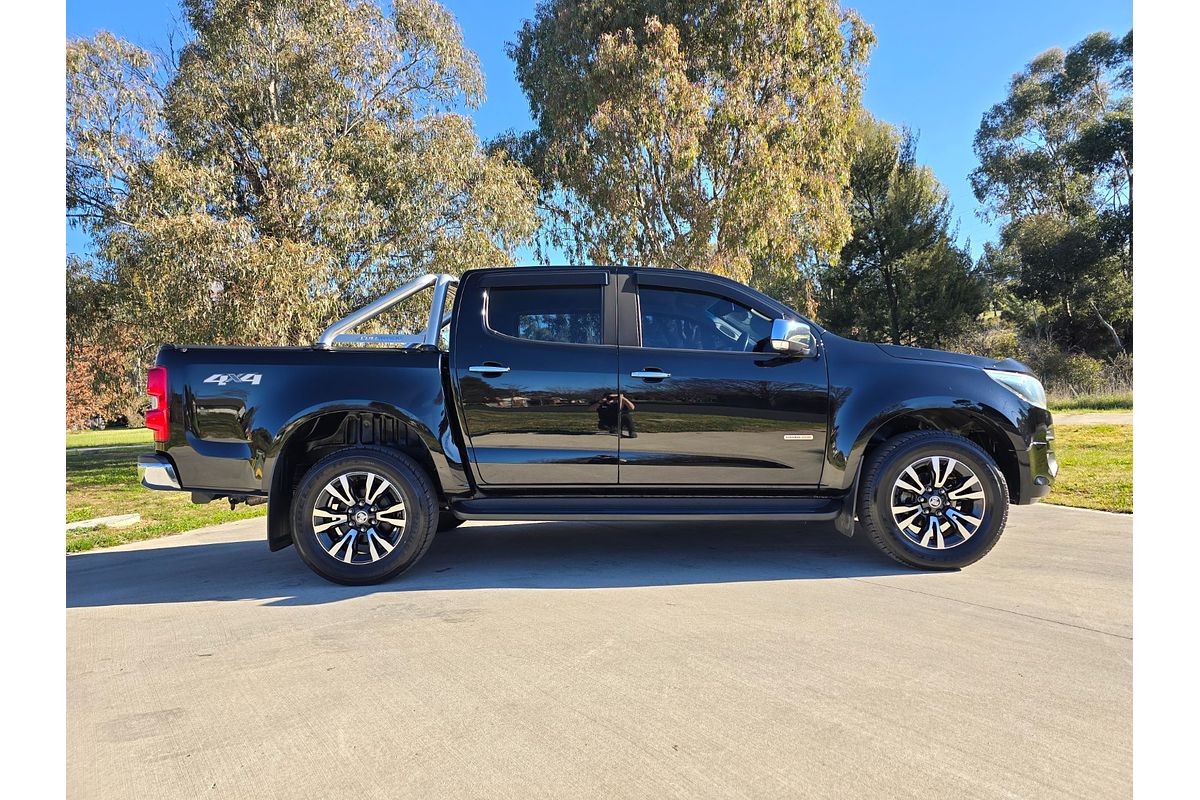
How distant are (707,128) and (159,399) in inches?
544

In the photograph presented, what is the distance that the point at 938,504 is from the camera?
15.4 feet

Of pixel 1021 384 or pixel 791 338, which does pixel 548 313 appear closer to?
pixel 791 338

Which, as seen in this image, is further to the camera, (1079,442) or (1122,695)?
(1079,442)

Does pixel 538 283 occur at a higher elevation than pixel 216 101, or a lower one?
lower

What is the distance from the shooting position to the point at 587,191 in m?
17.7

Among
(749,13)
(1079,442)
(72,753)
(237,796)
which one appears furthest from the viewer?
(749,13)

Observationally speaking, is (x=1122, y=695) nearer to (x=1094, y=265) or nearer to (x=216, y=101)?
(x=216, y=101)

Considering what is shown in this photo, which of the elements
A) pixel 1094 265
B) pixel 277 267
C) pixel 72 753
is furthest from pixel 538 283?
pixel 1094 265

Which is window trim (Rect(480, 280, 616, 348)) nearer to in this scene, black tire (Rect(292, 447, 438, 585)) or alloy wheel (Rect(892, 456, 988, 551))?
black tire (Rect(292, 447, 438, 585))

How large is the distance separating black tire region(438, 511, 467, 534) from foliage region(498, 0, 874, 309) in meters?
11.0

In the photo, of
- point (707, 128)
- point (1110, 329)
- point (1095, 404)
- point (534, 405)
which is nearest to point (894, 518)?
point (534, 405)

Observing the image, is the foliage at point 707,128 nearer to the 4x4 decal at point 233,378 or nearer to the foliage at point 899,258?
the foliage at point 899,258

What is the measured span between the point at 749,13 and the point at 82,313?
14.6 m

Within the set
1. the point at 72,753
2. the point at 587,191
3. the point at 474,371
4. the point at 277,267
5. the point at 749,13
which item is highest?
the point at 749,13
